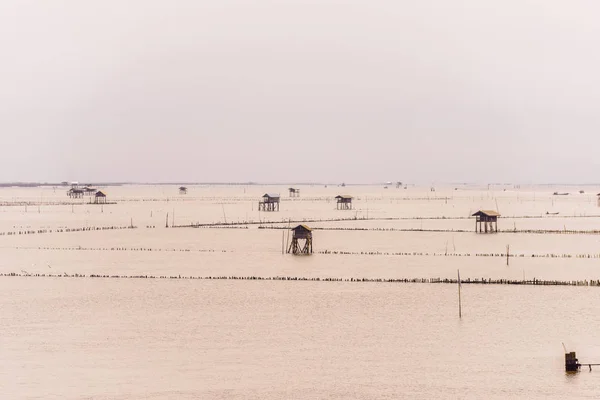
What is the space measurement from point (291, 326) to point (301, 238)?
2869cm

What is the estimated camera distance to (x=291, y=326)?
38.6m

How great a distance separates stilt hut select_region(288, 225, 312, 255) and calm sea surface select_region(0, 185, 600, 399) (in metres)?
2.06

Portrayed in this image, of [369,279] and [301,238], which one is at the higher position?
[301,238]

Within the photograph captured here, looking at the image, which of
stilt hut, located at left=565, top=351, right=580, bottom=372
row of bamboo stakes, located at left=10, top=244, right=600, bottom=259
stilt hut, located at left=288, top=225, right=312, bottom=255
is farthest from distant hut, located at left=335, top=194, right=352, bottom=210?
stilt hut, located at left=565, top=351, right=580, bottom=372

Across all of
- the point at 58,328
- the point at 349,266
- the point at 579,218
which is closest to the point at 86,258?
the point at 349,266

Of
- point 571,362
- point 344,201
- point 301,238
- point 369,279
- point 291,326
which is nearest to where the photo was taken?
point 571,362

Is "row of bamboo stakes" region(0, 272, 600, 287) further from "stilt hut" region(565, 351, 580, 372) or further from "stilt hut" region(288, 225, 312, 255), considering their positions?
"stilt hut" region(565, 351, 580, 372)

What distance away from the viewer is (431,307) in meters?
43.8

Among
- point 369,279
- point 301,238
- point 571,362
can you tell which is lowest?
point 571,362

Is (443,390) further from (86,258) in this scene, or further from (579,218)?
(579,218)

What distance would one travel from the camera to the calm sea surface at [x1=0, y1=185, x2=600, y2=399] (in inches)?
1131

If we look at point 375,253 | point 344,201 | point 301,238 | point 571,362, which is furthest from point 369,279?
point 344,201

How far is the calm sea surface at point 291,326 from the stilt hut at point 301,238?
206cm

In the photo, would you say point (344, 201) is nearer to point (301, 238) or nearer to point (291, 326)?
point (301, 238)
